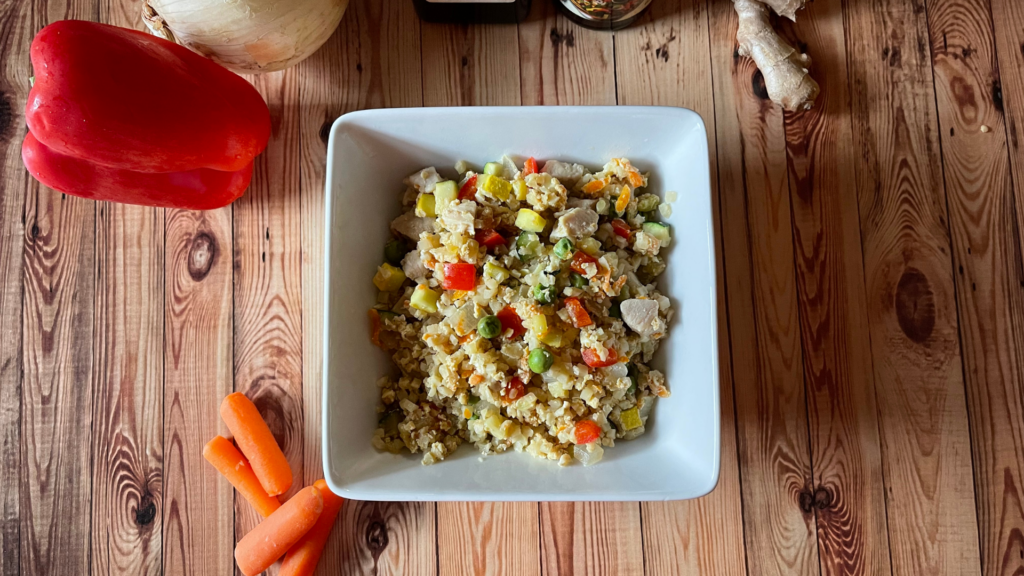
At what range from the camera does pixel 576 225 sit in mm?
1219

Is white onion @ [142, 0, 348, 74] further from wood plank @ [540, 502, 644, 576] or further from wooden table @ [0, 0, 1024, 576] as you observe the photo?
wood plank @ [540, 502, 644, 576]

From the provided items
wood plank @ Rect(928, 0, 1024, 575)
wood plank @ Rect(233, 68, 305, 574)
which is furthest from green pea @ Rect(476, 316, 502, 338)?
wood plank @ Rect(928, 0, 1024, 575)

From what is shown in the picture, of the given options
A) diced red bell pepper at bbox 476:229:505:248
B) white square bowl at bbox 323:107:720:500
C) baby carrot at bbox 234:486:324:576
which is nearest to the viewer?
white square bowl at bbox 323:107:720:500

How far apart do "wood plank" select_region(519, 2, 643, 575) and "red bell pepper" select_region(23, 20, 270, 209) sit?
2.01 ft

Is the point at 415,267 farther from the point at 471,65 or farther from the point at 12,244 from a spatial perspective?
the point at 12,244

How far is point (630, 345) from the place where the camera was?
126cm

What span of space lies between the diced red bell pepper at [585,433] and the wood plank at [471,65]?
0.73m

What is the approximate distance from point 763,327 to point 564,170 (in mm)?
574

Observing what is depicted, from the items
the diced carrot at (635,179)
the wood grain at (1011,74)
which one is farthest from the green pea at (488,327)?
the wood grain at (1011,74)

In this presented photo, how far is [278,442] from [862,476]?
4.17 ft

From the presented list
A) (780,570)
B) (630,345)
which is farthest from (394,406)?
(780,570)

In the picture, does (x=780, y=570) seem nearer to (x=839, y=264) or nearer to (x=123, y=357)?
(x=839, y=264)

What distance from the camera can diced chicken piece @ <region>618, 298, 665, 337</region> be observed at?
1225 millimetres

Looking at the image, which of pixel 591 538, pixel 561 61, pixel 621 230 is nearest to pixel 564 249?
pixel 621 230
